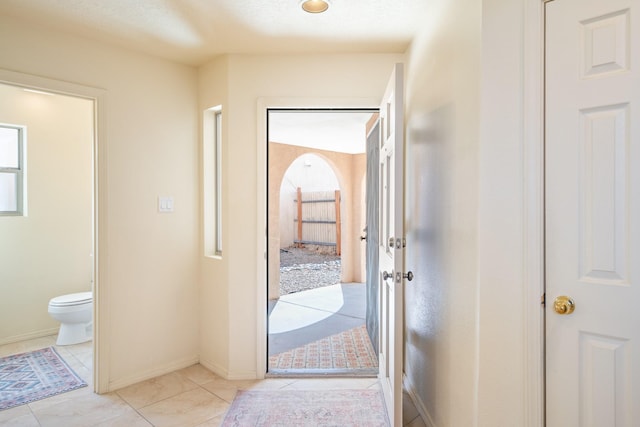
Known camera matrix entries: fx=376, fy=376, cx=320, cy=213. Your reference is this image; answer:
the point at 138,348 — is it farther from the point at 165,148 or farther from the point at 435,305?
the point at 435,305

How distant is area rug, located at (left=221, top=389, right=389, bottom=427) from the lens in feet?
7.29

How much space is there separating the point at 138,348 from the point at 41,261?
1618mm

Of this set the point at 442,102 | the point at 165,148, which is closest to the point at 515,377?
the point at 442,102

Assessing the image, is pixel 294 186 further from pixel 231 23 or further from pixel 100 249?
pixel 231 23

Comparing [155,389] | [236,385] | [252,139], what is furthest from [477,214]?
[155,389]

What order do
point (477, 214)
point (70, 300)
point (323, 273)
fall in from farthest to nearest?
point (323, 273), point (70, 300), point (477, 214)

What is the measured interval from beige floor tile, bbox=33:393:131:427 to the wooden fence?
26.2 ft

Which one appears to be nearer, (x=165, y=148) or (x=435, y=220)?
(x=435, y=220)

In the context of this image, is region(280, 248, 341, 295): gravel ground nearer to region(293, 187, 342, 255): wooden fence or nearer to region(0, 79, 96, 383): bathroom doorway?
region(293, 187, 342, 255): wooden fence

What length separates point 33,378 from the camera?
8.97 feet

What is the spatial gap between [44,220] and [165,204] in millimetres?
1575

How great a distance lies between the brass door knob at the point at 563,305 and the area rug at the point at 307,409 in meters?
1.32

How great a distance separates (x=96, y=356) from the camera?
2564mm

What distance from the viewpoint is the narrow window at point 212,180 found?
3023mm
